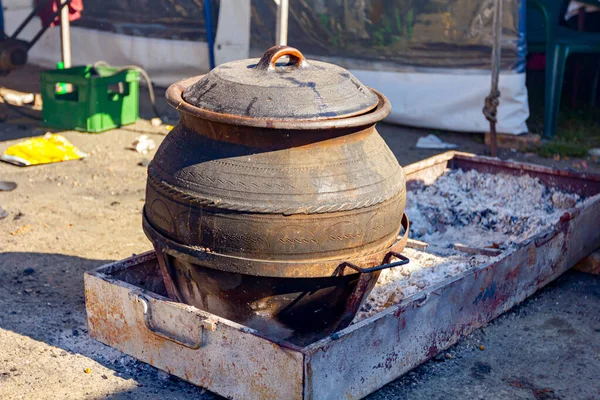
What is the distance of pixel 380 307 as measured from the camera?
391cm

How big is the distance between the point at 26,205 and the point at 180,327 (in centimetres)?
259

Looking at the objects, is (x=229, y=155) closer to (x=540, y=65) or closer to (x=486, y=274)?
(x=486, y=274)

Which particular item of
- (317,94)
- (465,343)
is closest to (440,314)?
(465,343)

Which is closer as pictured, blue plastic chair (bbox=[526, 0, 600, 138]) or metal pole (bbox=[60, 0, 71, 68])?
blue plastic chair (bbox=[526, 0, 600, 138])

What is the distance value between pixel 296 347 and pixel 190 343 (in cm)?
54

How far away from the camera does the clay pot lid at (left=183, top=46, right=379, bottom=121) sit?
298 cm

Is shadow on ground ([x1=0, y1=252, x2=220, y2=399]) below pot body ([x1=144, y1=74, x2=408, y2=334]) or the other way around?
below

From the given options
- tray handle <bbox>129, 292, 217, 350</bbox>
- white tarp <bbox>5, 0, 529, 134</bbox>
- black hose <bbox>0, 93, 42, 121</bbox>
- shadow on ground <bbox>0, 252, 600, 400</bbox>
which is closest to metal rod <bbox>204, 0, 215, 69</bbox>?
white tarp <bbox>5, 0, 529, 134</bbox>

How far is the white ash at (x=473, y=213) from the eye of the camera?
14.6ft

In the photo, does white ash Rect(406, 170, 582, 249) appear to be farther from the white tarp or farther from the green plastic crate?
the green plastic crate

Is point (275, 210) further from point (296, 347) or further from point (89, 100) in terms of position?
point (89, 100)

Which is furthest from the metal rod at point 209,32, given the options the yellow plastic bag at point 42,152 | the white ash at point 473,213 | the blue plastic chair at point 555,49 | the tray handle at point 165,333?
the tray handle at point 165,333

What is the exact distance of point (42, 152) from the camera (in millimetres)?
6312

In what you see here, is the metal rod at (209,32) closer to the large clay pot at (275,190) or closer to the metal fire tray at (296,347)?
the metal fire tray at (296,347)
